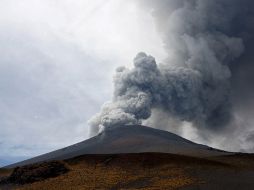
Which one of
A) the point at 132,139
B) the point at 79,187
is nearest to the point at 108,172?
the point at 79,187

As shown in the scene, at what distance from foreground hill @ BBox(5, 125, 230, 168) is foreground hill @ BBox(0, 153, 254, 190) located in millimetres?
13529

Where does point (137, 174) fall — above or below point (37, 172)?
below

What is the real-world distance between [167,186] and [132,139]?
1800 inches

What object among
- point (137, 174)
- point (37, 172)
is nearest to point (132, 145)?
point (37, 172)

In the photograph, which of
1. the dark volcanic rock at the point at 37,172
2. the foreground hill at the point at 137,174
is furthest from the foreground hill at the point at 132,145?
the dark volcanic rock at the point at 37,172

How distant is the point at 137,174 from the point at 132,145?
3370cm

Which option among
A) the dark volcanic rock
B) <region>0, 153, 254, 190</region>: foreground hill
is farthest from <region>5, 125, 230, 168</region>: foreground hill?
the dark volcanic rock

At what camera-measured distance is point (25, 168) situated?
5166 centimetres

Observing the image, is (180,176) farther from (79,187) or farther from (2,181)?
(2,181)

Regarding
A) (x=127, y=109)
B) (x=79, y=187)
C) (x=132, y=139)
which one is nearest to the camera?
(x=79, y=187)

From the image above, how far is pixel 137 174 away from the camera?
45375 millimetres

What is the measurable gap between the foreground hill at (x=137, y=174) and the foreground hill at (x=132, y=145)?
13529mm

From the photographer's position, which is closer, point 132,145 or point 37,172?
point 37,172

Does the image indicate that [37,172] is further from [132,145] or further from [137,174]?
[132,145]
